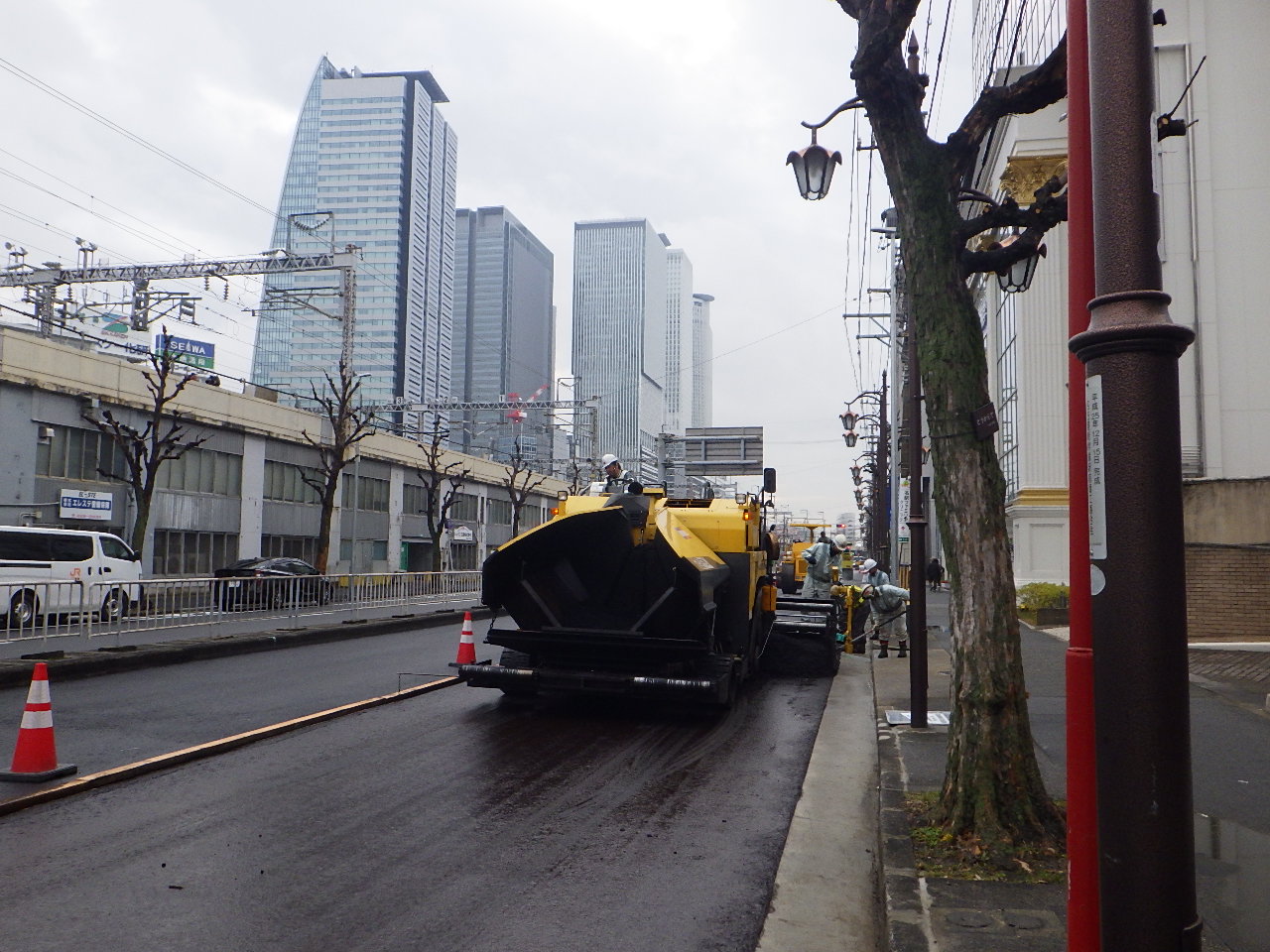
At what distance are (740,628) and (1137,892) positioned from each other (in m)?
8.78

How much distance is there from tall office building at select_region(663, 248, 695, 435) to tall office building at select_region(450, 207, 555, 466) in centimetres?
2867

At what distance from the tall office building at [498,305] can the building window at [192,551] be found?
12758cm

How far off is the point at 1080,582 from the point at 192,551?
3543 cm

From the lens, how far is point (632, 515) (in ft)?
32.4

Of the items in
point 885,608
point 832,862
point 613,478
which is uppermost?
point 613,478

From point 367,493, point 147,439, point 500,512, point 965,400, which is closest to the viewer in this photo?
point 965,400

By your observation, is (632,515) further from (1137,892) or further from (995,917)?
(1137,892)

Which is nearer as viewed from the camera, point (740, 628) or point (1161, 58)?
point (740, 628)

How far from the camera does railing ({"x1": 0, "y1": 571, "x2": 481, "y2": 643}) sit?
1310cm

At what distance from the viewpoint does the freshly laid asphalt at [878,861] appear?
13.9 ft

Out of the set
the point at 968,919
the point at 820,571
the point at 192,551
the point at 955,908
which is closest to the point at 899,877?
the point at 955,908

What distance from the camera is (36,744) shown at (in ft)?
22.9

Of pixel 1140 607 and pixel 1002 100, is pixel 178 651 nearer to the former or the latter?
pixel 1002 100

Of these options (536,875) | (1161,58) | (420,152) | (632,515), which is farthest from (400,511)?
(420,152)
